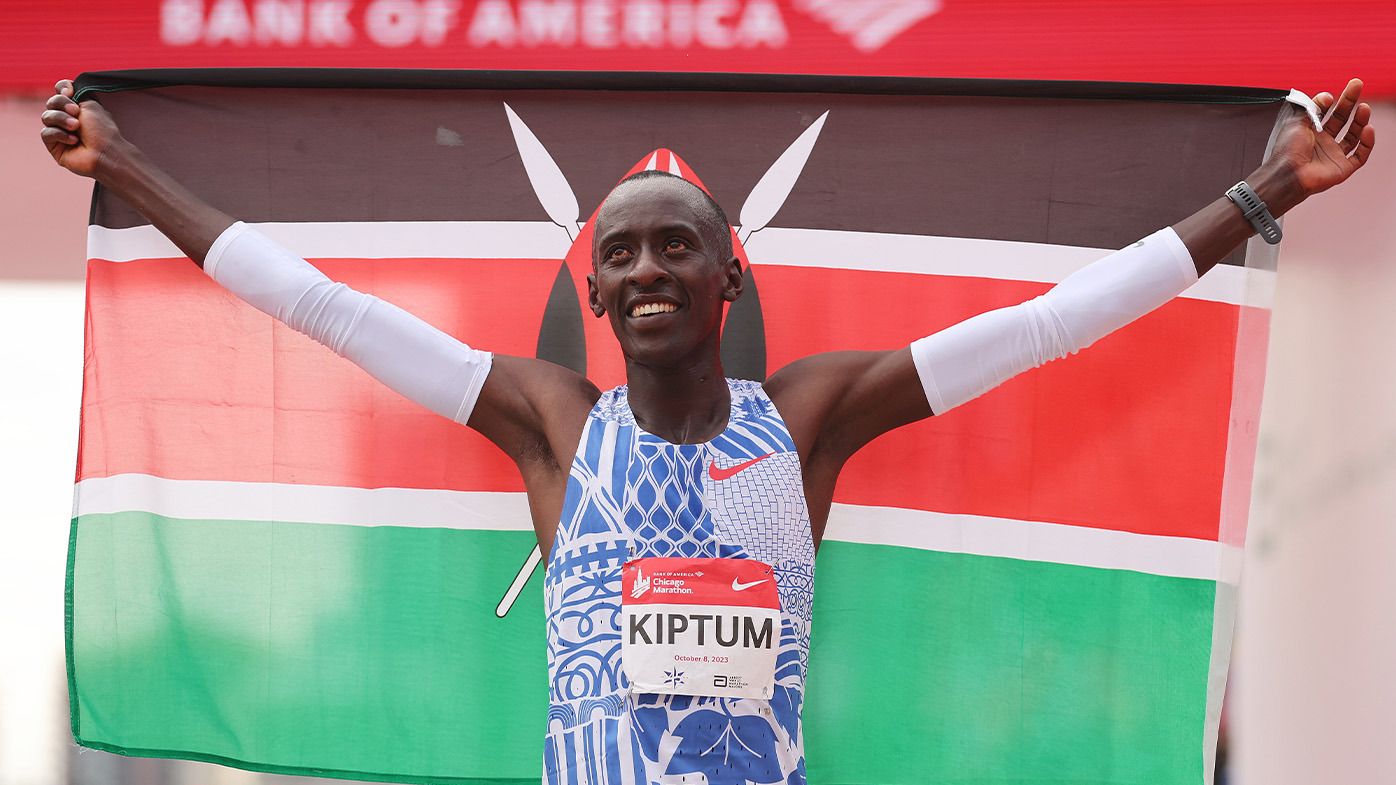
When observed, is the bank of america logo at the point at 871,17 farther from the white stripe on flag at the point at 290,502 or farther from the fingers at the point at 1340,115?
the white stripe on flag at the point at 290,502

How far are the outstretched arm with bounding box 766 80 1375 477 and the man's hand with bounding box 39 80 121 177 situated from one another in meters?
1.52

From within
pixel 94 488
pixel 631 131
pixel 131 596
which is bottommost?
pixel 131 596

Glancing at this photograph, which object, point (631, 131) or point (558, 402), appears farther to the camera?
point (631, 131)

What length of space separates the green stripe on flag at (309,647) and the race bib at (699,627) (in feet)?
2.40

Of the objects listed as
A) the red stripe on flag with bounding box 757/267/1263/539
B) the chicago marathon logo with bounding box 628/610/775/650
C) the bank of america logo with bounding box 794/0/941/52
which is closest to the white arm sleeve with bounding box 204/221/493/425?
the chicago marathon logo with bounding box 628/610/775/650

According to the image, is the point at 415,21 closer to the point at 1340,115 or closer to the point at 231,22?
the point at 231,22

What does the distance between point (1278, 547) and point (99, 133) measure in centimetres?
298

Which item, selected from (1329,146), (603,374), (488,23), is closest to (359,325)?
(603,374)

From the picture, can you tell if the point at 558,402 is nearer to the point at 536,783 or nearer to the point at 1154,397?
the point at 536,783

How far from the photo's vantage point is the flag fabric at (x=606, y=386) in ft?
9.72

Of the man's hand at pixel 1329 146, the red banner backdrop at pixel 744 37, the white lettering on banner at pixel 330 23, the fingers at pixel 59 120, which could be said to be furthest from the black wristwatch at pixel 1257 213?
the fingers at pixel 59 120

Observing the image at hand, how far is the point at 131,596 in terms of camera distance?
3.08 metres

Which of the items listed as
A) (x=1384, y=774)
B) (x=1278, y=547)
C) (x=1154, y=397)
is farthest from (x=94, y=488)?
(x=1384, y=774)

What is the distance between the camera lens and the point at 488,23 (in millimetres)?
3312
